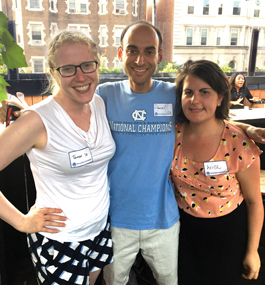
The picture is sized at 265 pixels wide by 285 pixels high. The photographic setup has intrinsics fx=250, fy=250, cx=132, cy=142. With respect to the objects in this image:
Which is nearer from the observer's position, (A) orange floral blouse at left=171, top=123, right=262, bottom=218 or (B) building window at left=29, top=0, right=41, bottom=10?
(A) orange floral blouse at left=171, top=123, right=262, bottom=218

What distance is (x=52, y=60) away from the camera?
1.01 metres

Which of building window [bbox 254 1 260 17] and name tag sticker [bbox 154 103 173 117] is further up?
building window [bbox 254 1 260 17]

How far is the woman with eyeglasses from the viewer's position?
0.95m

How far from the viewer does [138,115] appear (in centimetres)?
125

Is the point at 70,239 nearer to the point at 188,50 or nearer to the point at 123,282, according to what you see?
the point at 123,282

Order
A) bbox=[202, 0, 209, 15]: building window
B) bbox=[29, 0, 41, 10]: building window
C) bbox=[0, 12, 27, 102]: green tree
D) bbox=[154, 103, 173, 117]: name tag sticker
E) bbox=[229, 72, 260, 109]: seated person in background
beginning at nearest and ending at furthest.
A: bbox=[0, 12, 27, 102]: green tree → bbox=[154, 103, 173, 117]: name tag sticker → bbox=[229, 72, 260, 109]: seated person in background → bbox=[29, 0, 41, 10]: building window → bbox=[202, 0, 209, 15]: building window

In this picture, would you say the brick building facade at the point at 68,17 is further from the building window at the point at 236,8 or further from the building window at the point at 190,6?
the building window at the point at 236,8

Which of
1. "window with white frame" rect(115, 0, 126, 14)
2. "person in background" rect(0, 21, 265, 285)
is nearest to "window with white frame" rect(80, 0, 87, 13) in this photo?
"window with white frame" rect(115, 0, 126, 14)

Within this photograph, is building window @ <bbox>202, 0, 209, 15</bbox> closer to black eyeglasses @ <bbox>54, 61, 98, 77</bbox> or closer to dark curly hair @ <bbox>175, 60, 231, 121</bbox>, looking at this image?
dark curly hair @ <bbox>175, 60, 231, 121</bbox>

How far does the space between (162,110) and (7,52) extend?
0.77 m

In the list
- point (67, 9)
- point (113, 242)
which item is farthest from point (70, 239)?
point (67, 9)

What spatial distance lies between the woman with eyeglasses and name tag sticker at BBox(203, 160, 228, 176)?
1.50ft

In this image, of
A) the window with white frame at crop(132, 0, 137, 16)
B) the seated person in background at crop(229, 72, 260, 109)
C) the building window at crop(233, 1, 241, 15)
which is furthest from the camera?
the building window at crop(233, 1, 241, 15)

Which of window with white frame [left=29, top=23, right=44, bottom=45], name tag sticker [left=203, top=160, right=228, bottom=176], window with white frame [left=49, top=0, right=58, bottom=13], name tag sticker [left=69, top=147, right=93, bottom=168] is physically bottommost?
name tag sticker [left=203, top=160, right=228, bottom=176]
